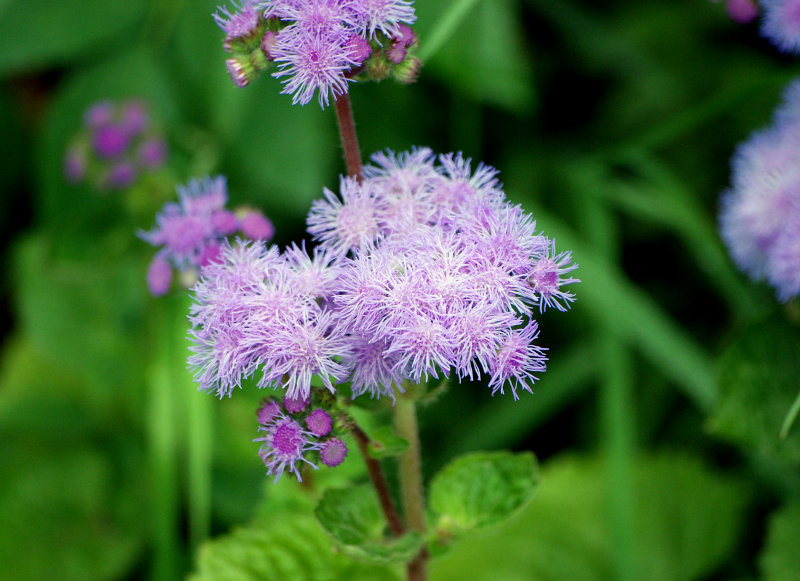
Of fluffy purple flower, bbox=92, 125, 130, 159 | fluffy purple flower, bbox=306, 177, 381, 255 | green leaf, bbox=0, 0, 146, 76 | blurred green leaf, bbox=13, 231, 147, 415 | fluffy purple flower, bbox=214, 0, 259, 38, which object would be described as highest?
green leaf, bbox=0, 0, 146, 76

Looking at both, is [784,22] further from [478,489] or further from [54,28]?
[54,28]

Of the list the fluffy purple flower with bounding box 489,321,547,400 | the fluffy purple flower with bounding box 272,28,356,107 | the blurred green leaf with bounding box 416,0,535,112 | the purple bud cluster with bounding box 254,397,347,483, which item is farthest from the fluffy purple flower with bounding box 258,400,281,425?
the blurred green leaf with bounding box 416,0,535,112

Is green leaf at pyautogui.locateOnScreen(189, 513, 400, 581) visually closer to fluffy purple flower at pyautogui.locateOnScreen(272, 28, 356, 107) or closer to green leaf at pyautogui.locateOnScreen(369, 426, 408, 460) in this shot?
green leaf at pyautogui.locateOnScreen(369, 426, 408, 460)

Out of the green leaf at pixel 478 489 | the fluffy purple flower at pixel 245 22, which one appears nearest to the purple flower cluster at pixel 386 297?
the fluffy purple flower at pixel 245 22

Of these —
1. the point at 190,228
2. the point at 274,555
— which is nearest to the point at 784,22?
the point at 190,228

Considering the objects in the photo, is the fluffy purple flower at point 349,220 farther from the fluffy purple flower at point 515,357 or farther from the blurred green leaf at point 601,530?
the blurred green leaf at point 601,530

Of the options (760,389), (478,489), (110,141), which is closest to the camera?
(478,489)
